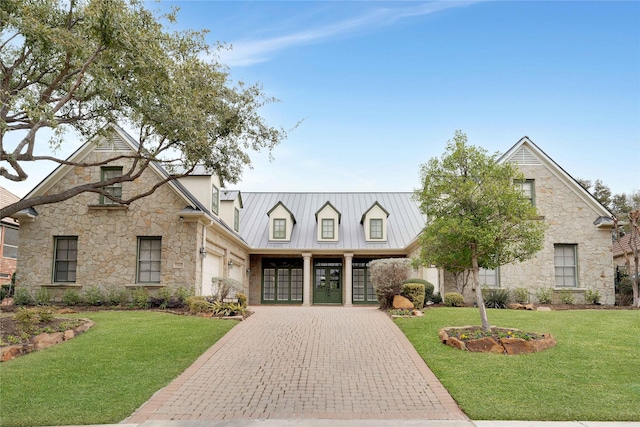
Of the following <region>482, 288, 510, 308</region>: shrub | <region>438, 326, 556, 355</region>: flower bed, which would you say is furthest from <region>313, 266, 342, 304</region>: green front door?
<region>438, 326, 556, 355</region>: flower bed

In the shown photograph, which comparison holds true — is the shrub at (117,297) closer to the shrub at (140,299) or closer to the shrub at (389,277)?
the shrub at (140,299)

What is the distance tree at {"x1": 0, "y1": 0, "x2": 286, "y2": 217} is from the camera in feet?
33.6

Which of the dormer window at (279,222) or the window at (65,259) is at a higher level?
the dormer window at (279,222)

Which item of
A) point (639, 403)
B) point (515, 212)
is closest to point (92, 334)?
point (515, 212)

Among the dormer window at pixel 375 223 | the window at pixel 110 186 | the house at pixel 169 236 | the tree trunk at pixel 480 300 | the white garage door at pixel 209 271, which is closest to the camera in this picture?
the tree trunk at pixel 480 300

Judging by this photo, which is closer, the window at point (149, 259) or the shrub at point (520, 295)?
the window at point (149, 259)

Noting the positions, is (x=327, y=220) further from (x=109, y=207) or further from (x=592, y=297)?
(x=592, y=297)

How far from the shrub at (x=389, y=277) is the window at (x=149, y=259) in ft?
25.3

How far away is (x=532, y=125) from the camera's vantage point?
19938 mm

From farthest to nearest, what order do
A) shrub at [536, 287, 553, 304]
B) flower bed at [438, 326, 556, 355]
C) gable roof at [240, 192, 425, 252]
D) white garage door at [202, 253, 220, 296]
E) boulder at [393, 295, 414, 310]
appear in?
gable roof at [240, 192, 425, 252], shrub at [536, 287, 553, 304], white garage door at [202, 253, 220, 296], boulder at [393, 295, 414, 310], flower bed at [438, 326, 556, 355]

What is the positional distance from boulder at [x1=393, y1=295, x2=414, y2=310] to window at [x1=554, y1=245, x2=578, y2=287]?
699cm

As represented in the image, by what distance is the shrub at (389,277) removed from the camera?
1737 cm

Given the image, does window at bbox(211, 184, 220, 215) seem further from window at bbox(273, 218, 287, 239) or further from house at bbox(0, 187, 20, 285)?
house at bbox(0, 187, 20, 285)

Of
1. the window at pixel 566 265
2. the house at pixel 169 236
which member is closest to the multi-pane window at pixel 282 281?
the house at pixel 169 236
